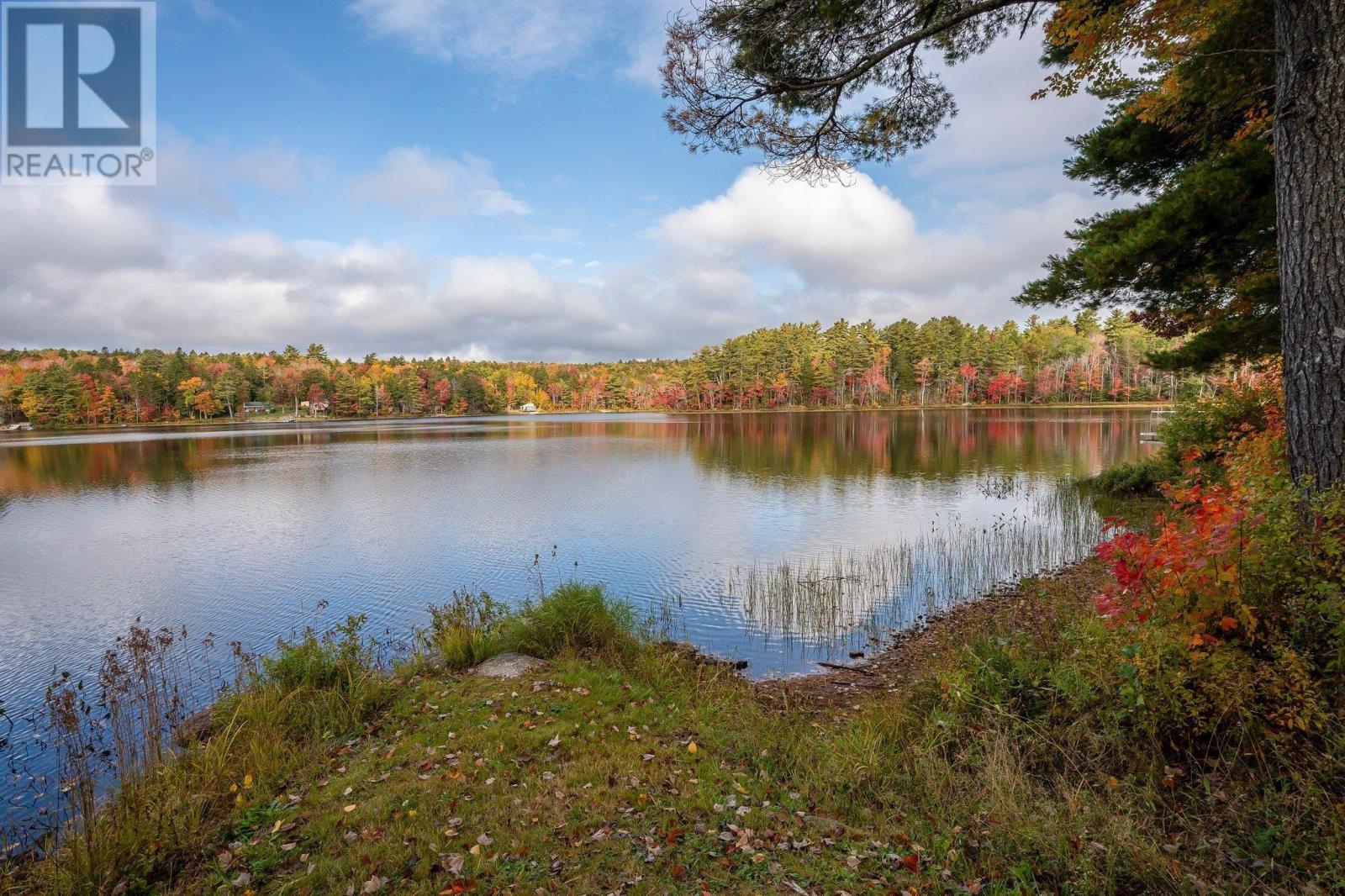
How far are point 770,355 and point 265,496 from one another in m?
83.6

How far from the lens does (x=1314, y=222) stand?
174 inches

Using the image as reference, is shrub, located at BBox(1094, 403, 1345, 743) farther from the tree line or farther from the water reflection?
the tree line

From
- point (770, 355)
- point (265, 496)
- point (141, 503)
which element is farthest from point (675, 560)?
point (770, 355)

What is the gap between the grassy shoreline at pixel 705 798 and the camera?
10.8 ft

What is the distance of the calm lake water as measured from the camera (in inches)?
400

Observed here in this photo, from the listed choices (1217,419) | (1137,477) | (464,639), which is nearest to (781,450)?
(1137,477)

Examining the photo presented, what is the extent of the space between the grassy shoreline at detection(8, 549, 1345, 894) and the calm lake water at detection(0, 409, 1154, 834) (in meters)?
3.23

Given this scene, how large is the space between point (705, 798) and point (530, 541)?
39.4 ft

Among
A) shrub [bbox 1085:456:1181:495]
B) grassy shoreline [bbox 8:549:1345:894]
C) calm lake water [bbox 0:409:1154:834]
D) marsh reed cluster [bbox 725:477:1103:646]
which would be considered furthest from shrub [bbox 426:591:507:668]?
shrub [bbox 1085:456:1181:495]

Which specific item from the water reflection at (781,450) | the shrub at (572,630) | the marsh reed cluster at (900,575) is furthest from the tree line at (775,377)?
the shrub at (572,630)

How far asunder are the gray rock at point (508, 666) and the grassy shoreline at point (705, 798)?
525mm

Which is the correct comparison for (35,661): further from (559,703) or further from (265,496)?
(265,496)

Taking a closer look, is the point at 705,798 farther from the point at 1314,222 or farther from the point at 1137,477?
the point at 1137,477

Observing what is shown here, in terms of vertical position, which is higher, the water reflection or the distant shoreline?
the distant shoreline
